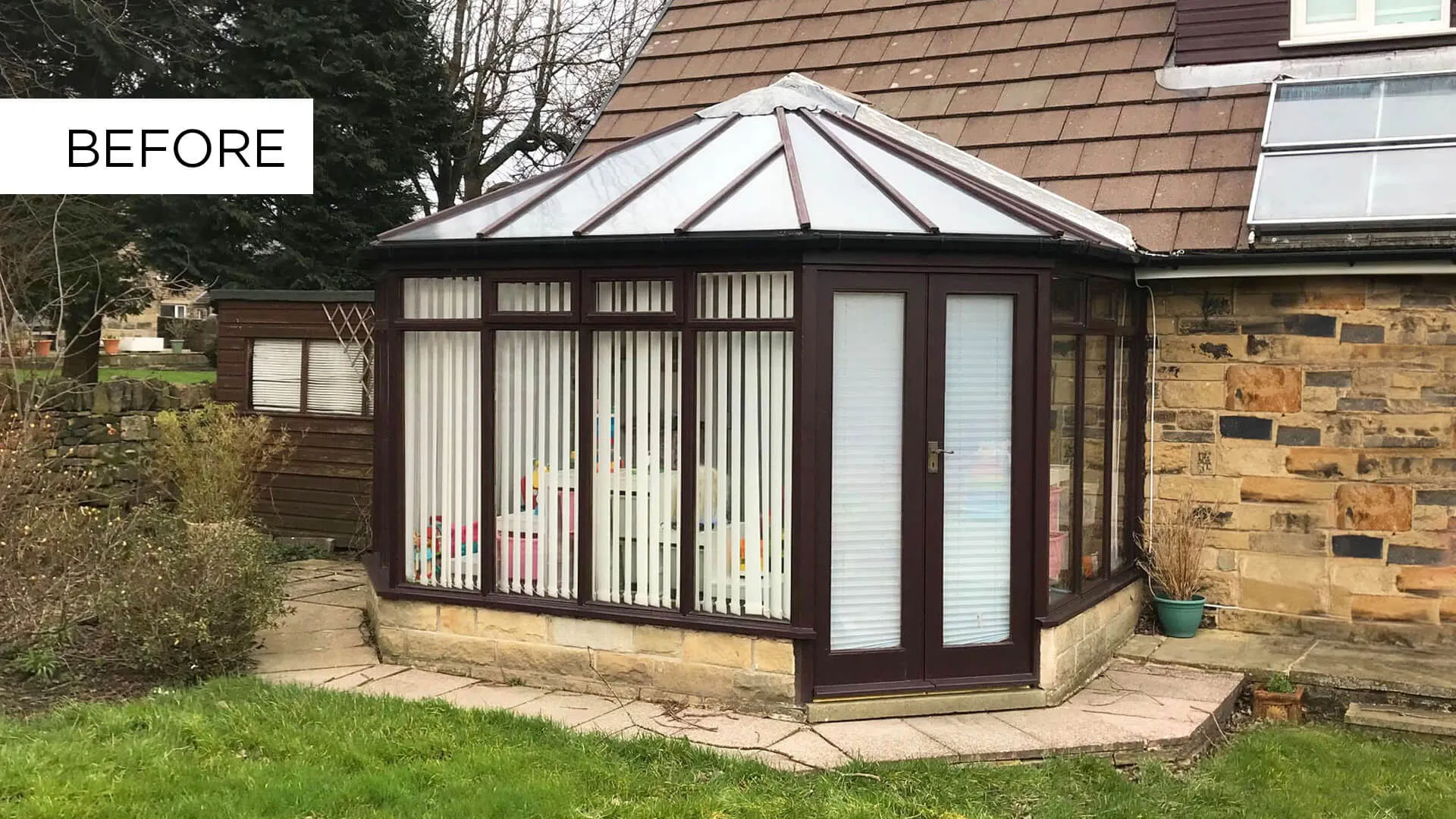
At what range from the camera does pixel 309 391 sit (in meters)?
10.1

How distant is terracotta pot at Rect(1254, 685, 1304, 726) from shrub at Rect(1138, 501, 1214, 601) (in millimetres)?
1058

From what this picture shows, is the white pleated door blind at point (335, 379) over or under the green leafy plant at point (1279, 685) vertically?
over

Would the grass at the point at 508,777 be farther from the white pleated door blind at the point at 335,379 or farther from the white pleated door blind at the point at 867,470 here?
the white pleated door blind at the point at 335,379

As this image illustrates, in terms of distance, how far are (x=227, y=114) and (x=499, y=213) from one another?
4.37m

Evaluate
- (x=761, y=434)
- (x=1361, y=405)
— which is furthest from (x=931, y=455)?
(x=1361, y=405)

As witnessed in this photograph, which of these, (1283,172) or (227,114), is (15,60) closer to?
(227,114)

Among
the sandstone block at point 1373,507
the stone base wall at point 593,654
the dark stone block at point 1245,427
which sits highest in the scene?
the dark stone block at point 1245,427

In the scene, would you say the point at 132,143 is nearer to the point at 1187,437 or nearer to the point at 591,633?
the point at 591,633

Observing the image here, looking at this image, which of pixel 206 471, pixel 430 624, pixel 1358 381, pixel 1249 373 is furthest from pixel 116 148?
pixel 1358 381

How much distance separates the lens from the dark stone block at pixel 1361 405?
6598 millimetres

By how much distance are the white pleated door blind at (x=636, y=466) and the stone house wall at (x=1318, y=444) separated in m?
3.35

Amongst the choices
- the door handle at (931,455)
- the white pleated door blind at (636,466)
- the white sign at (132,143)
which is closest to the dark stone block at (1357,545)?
the door handle at (931,455)

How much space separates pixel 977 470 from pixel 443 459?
2.93 metres

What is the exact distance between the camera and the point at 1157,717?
5.35 meters
